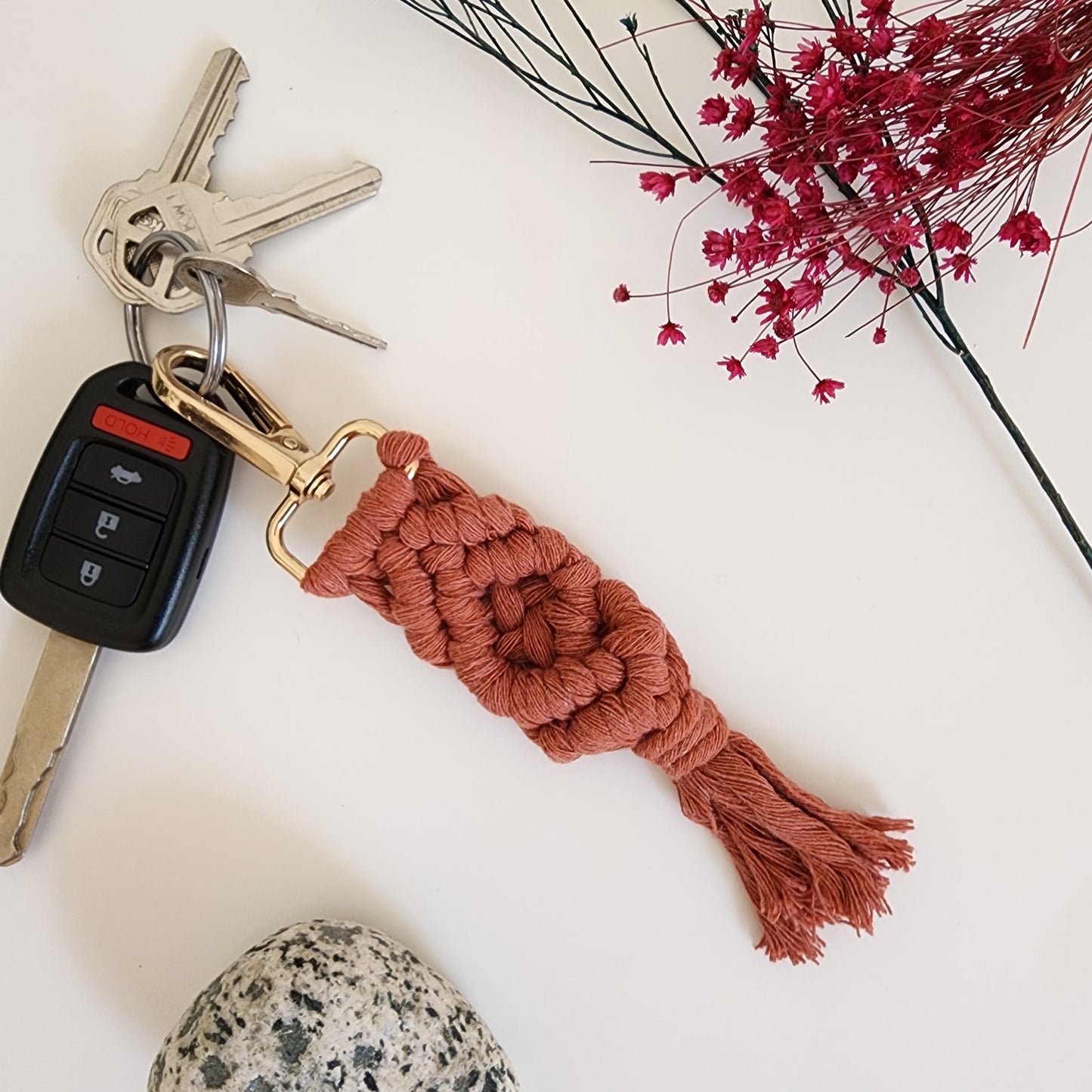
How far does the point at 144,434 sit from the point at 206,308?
0.15 metres

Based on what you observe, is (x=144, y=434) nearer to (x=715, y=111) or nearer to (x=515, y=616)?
(x=515, y=616)

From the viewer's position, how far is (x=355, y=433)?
3.14 feet

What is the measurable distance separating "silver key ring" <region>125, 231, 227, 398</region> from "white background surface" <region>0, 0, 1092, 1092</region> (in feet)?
0.14

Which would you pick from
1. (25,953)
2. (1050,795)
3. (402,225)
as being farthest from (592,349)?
(25,953)

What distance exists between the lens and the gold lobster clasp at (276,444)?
0.94m

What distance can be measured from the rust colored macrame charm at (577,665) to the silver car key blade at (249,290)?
144 mm

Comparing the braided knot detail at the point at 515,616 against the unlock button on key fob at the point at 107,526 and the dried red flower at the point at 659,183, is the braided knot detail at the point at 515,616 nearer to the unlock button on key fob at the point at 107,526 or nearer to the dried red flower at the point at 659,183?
the unlock button on key fob at the point at 107,526

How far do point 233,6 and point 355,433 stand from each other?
513mm

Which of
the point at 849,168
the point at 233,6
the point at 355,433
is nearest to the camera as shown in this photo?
the point at 849,168

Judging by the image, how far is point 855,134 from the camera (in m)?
0.85

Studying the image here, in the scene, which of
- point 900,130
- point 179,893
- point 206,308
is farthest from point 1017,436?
point 179,893

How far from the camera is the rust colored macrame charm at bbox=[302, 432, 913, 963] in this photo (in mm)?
910

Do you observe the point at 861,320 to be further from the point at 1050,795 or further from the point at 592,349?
the point at 1050,795

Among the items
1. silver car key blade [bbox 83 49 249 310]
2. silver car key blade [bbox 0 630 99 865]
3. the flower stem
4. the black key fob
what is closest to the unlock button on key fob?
the black key fob
